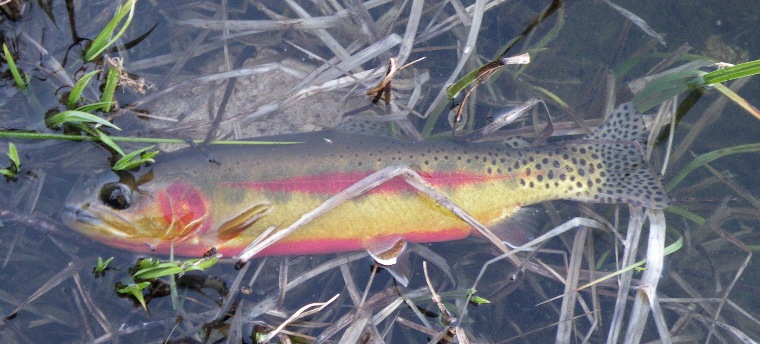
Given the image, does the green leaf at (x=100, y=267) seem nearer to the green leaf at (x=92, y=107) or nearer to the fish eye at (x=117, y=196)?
the fish eye at (x=117, y=196)

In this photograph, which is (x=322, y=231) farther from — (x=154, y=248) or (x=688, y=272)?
(x=688, y=272)

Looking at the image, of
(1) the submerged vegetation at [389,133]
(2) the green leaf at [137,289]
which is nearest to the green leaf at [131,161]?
(1) the submerged vegetation at [389,133]

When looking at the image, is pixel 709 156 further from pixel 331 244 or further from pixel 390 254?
pixel 331 244

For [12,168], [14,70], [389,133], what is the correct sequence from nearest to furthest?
[14,70]
[12,168]
[389,133]

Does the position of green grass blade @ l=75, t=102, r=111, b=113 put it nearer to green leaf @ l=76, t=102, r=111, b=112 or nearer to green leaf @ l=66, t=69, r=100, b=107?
green leaf @ l=76, t=102, r=111, b=112

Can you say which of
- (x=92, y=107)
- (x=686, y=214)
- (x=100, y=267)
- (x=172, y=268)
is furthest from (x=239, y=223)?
(x=686, y=214)

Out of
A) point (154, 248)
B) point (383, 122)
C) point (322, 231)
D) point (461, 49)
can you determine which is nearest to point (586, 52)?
point (461, 49)
